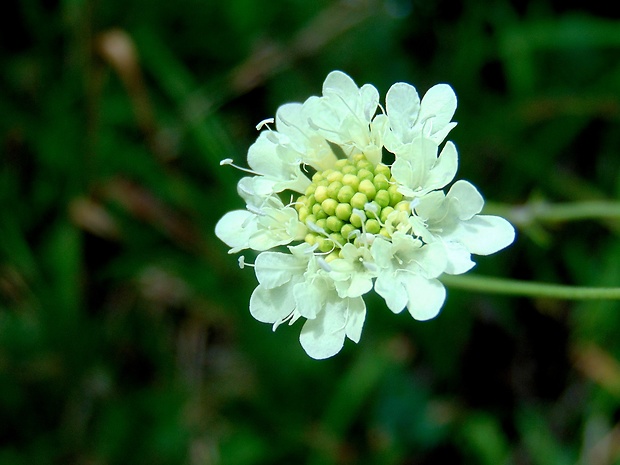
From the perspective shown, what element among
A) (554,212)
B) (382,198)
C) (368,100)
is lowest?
(382,198)

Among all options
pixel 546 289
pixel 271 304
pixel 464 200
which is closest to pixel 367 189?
pixel 464 200

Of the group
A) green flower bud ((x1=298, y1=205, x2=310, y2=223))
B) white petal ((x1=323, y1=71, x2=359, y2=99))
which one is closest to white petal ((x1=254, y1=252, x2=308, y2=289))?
green flower bud ((x1=298, y1=205, x2=310, y2=223))

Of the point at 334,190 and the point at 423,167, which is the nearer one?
the point at 423,167

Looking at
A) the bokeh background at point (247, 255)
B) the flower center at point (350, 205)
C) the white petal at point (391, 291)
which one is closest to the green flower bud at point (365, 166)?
the flower center at point (350, 205)

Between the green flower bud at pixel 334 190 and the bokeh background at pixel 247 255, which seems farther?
the bokeh background at pixel 247 255

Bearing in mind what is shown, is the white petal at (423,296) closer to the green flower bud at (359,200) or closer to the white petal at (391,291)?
the white petal at (391,291)

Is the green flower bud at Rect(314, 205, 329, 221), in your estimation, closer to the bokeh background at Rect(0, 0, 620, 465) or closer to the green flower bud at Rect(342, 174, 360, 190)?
the green flower bud at Rect(342, 174, 360, 190)

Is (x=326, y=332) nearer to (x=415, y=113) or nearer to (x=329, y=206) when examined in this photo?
(x=329, y=206)

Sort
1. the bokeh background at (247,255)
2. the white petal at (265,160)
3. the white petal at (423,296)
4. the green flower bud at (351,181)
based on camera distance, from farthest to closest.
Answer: the bokeh background at (247,255)
the white petal at (265,160)
the green flower bud at (351,181)
the white petal at (423,296)
